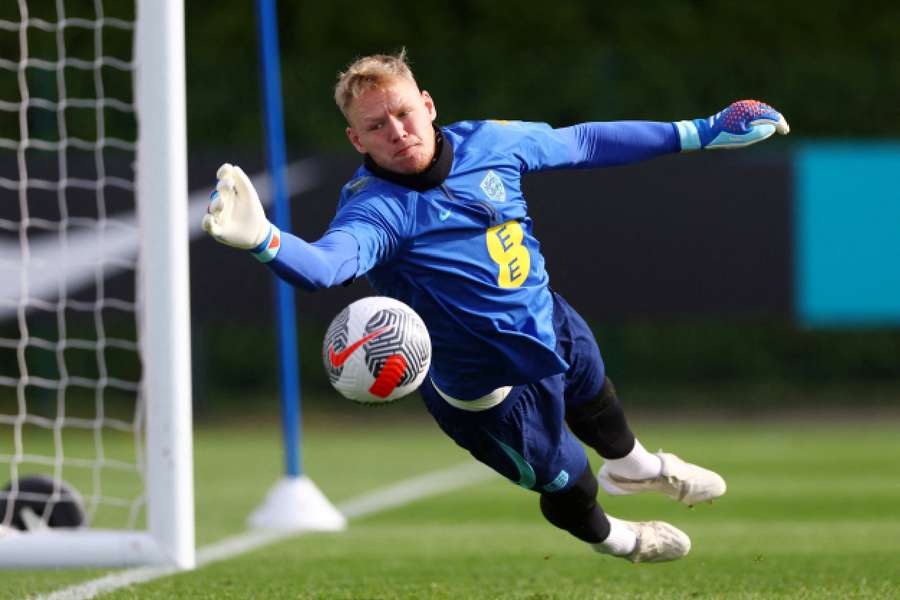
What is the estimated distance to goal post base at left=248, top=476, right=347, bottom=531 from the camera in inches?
343

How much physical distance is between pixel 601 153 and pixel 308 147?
11.3m

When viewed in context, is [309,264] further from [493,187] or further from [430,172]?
[493,187]

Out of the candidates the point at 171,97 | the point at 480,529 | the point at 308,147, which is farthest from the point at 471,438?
the point at 308,147

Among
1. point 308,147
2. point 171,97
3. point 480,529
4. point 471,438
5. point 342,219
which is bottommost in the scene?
point 480,529

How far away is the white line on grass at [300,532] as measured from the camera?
6055mm

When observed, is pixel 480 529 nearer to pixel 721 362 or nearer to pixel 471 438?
pixel 471 438

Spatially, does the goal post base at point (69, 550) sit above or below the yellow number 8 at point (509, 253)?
below

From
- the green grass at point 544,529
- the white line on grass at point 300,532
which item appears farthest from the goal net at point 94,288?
the green grass at point 544,529

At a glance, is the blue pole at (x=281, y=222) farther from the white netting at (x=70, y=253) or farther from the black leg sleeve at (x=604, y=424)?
the black leg sleeve at (x=604, y=424)

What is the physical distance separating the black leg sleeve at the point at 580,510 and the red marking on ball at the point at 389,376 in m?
1.30

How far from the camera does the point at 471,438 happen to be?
5.55 m

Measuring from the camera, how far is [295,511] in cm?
877

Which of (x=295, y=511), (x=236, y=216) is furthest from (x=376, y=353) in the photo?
(x=295, y=511)

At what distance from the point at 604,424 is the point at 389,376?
1.62 metres
